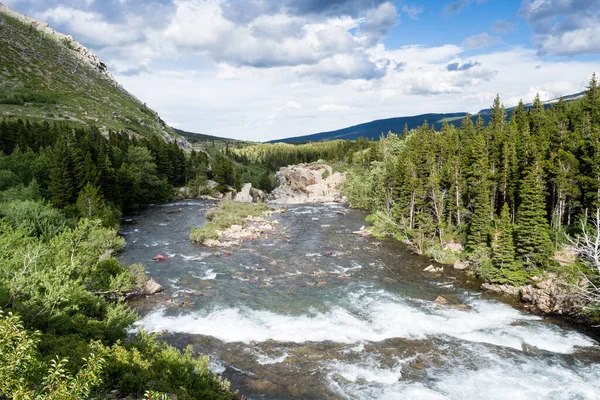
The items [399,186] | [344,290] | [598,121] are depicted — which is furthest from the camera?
[399,186]

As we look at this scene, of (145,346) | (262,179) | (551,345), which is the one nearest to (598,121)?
(551,345)

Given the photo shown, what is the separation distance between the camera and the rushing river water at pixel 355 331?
22.0 metres

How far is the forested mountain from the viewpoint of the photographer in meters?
38.7

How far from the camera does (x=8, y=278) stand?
20.9m

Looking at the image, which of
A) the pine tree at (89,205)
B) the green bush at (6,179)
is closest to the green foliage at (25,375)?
the pine tree at (89,205)

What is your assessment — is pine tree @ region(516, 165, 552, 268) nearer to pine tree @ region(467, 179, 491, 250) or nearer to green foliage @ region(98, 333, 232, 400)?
pine tree @ region(467, 179, 491, 250)

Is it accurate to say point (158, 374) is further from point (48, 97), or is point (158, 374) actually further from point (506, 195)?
point (48, 97)

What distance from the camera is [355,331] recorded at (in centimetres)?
2855

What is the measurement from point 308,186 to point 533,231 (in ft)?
325

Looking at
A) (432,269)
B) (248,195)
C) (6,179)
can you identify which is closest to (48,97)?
(248,195)

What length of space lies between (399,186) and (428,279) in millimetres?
31299

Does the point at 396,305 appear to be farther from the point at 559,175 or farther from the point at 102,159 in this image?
the point at 102,159

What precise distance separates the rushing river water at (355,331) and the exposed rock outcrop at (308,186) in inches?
3026

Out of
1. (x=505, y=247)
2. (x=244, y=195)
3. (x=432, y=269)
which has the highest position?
(x=505, y=247)
